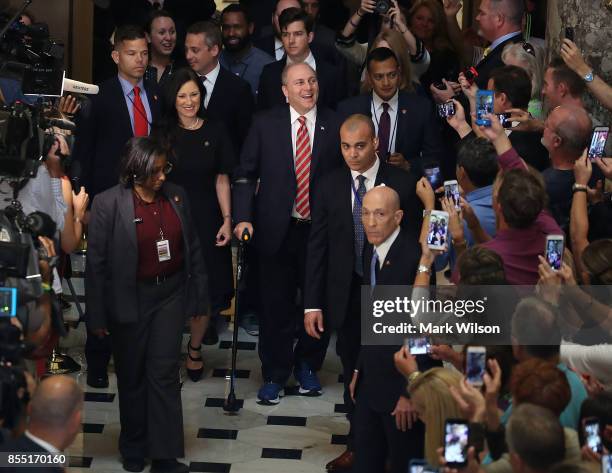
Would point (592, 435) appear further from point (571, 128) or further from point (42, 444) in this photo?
point (571, 128)

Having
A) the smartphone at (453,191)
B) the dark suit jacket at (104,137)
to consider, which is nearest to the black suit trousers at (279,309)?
the dark suit jacket at (104,137)

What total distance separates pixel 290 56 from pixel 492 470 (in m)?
5.15

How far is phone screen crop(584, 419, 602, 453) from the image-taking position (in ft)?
17.3

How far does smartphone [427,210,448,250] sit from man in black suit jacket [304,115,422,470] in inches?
A: 37.8

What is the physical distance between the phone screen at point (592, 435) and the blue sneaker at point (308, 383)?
12.7ft

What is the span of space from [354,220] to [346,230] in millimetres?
73

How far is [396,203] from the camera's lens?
285 inches

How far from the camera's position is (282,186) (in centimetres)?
877

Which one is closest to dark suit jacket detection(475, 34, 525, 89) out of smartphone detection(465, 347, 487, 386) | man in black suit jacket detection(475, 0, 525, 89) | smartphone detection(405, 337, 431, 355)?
man in black suit jacket detection(475, 0, 525, 89)

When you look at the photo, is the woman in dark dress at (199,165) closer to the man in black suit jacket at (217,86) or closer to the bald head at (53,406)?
the man in black suit jacket at (217,86)

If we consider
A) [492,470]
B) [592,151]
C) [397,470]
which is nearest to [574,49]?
[592,151]

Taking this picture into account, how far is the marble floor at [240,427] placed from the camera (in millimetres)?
8070

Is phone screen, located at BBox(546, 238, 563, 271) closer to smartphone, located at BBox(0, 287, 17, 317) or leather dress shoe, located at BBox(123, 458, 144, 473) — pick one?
smartphone, located at BBox(0, 287, 17, 317)

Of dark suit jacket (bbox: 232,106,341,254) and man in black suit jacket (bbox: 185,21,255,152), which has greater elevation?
man in black suit jacket (bbox: 185,21,255,152)
